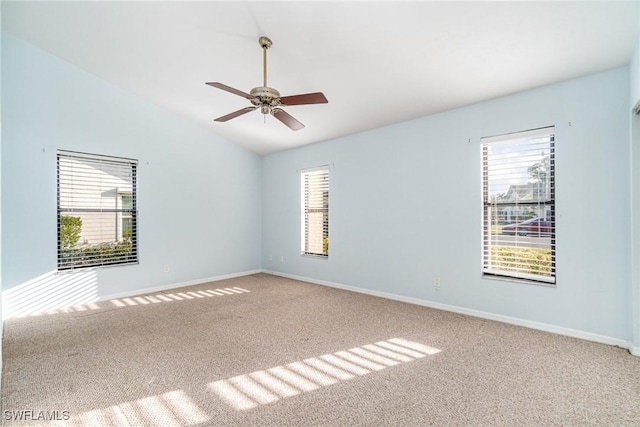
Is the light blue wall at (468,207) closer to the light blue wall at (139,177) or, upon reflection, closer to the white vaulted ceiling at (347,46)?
the white vaulted ceiling at (347,46)

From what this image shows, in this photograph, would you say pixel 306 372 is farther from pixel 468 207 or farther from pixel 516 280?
pixel 468 207

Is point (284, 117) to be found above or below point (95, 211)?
above

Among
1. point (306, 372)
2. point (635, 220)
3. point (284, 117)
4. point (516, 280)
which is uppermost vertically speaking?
point (284, 117)

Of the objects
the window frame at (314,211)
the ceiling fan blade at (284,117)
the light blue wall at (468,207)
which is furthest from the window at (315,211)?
the ceiling fan blade at (284,117)

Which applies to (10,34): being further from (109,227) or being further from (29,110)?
(109,227)

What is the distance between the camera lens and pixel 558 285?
124 inches

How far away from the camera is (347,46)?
2945mm

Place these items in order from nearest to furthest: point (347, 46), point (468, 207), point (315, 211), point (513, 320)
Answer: point (347, 46)
point (513, 320)
point (468, 207)
point (315, 211)

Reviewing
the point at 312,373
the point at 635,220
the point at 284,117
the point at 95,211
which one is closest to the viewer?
the point at 312,373

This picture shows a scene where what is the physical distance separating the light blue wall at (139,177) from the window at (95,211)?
0.39ft

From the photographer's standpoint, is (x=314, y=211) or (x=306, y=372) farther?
(x=314, y=211)

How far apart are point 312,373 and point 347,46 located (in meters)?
2.84

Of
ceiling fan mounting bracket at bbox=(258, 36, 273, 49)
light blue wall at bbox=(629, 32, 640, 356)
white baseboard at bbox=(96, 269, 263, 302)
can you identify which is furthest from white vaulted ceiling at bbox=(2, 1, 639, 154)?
white baseboard at bbox=(96, 269, 263, 302)

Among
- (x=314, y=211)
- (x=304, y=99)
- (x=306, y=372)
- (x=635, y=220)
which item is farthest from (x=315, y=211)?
(x=635, y=220)
